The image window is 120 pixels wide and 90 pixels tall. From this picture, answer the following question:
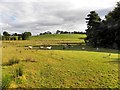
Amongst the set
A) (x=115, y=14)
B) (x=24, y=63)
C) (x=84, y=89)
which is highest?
(x=115, y=14)

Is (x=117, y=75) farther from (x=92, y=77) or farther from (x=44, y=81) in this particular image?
(x=44, y=81)

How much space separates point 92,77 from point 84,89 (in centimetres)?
231

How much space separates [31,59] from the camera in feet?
84.1

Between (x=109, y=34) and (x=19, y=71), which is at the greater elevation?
(x=109, y=34)

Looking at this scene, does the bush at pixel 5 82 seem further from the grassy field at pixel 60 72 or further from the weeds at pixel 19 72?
the weeds at pixel 19 72

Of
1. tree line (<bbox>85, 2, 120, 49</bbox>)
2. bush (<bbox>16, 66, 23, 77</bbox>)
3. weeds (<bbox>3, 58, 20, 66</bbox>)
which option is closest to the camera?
bush (<bbox>16, 66, 23, 77</bbox>)

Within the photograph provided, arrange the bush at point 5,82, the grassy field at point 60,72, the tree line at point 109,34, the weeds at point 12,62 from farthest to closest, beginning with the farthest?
the tree line at point 109,34, the weeds at point 12,62, the grassy field at point 60,72, the bush at point 5,82

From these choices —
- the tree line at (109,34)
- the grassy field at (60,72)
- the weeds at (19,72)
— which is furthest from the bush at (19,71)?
the tree line at (109,34)

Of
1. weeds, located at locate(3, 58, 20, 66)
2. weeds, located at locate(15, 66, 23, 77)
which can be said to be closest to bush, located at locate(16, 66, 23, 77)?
weeds, located at locate(15, 66, 23, 77)

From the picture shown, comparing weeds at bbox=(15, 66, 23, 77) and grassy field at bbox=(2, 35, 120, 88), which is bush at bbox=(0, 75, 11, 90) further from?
weeds at bbox=(15, 66, 23, 77)

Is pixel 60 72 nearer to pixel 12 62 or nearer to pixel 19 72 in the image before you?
pixel 19 72

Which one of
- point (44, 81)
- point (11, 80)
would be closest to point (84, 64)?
point (44, 81)

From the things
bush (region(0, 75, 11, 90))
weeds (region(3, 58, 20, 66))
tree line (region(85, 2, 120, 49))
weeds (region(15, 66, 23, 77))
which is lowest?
bush (region(0, 75, 11, 90))

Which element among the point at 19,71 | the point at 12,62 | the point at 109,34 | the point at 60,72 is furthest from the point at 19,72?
the point at 109,34
